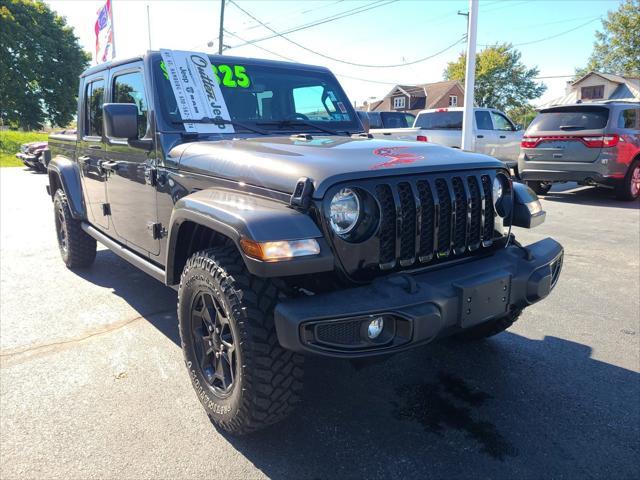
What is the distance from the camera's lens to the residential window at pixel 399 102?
5356 centimetres

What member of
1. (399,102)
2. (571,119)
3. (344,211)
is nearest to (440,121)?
(571,119)

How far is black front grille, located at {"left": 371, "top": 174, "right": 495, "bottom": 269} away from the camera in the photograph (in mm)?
2197

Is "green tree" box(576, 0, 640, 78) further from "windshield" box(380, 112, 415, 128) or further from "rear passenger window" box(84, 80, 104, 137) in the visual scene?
"rear passenger window" box(84, 80, 104, 137)

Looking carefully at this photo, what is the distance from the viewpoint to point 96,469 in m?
2.18

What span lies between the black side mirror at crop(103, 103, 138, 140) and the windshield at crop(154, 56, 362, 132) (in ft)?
0.68

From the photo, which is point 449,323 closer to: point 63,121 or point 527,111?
point 63,121

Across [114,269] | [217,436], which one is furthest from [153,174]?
[114,269]

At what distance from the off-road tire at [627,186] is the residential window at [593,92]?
41.6m

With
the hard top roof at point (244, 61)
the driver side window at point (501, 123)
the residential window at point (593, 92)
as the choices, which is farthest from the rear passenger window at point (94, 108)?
the residential window at point (593, 92)

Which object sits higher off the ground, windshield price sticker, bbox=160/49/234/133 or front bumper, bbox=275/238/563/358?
windshield price sticker, bbox=160/49/234/133

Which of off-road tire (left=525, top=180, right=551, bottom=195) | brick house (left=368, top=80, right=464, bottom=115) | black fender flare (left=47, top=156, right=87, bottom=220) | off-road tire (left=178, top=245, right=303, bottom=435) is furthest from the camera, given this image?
brick house (left=368, top=80, right=464, bottom=115)

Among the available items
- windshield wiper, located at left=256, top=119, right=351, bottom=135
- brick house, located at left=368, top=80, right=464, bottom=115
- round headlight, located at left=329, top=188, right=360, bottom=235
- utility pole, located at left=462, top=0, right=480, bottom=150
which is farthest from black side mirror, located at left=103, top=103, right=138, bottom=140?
brick house, located at left=368, top=80, right=464, bottom=115

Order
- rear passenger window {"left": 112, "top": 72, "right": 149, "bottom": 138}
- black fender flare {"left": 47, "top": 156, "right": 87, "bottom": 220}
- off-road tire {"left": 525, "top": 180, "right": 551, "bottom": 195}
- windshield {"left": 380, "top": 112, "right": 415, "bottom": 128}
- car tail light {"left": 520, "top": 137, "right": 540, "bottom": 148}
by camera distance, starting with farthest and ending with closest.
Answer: windshield {"left": 380, "top": 112, "right": 415, "bottom": 128}, off-road tire {"left": 525, "top": 180, "right": 551, "bottom": 195}, car tail light {"left": 520, "top": 137, "right": 540, "bottom": 148}, black fender flare {"left": 47, "top": 156, "right": 87, "bottom": 220}, rear passenger window {"left": 112, "top": 72, "right": 149, "bottom": 138}

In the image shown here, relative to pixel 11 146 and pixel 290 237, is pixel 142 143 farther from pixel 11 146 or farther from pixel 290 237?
pixel 11 146
